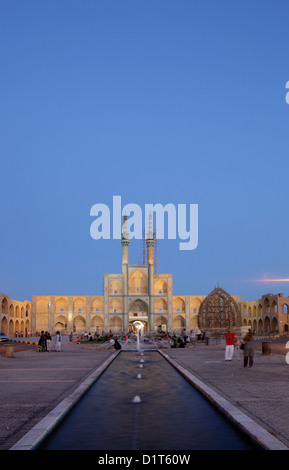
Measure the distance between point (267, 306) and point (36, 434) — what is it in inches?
2705

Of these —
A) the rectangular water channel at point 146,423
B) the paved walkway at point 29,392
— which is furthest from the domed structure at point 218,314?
the rectangular water channel at point 146,423

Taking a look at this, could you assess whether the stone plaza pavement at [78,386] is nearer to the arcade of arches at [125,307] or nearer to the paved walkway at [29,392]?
the paved walkway at [29,392]

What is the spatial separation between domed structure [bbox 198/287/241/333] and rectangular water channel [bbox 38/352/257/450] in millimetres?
29361

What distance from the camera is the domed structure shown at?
40.6 m

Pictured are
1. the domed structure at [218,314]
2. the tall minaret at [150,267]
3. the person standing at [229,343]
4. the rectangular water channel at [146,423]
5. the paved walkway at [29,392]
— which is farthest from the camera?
the tall minaret at [150,267]

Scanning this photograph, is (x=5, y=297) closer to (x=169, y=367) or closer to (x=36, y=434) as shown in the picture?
(x=169, y=367)

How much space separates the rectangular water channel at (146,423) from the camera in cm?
627

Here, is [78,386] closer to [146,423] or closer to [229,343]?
[146,423]

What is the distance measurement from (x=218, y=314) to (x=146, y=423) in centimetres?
3420

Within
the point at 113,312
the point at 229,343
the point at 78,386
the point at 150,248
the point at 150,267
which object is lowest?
the point at 113,312

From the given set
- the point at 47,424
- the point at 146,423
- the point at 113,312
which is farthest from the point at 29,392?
the point at 113,312

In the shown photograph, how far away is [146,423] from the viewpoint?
291 inches

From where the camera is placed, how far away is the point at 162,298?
78.4 meters

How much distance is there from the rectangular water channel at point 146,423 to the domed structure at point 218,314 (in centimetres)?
2936
